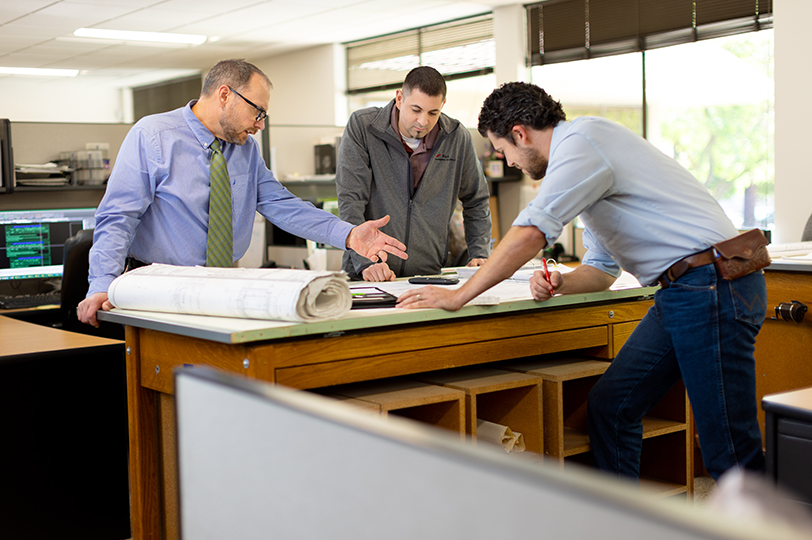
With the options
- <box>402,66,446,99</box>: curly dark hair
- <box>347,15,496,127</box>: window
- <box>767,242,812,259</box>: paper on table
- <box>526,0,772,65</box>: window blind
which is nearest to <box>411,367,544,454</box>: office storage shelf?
<box>402,66,446,99</box>: curly dark hair

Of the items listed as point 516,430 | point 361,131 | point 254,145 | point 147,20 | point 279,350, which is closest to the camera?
point 279,350

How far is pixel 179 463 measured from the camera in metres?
0.63


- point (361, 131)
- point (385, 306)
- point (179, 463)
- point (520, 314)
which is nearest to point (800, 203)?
point (361, 131)

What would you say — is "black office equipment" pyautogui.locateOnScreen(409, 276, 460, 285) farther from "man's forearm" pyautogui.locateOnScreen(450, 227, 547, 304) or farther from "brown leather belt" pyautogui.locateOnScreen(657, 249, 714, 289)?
"brown leather belt" pyautogui.locateOnScreen(657, 249, 714, 289)

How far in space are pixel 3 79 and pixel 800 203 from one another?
10.3 metres

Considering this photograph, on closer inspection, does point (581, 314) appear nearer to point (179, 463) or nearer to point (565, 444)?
point (565, 444)

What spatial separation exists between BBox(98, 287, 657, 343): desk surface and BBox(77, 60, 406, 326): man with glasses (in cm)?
37

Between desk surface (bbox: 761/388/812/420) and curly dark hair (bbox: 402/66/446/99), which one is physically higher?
curly dark hair (bbox: 402/66/446/99)

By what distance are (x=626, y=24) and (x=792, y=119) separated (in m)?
1.68

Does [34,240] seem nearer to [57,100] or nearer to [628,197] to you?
[628,197]

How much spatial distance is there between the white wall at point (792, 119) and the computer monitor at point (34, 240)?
422cm

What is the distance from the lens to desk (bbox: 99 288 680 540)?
4.95 feet

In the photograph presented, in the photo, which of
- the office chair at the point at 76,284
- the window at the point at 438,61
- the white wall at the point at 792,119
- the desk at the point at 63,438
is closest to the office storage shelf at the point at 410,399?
the desk at the point at 63,438

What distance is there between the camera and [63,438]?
7.56ft
